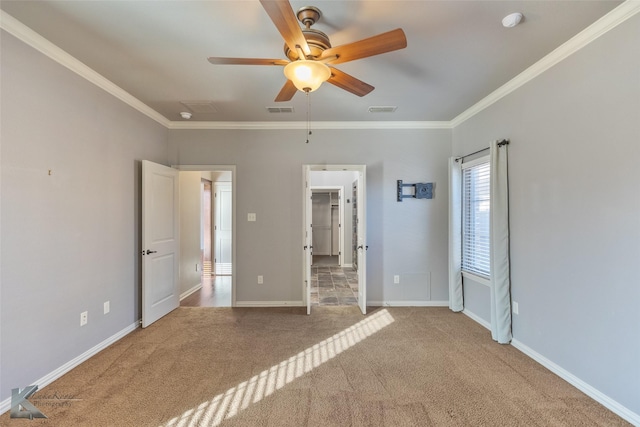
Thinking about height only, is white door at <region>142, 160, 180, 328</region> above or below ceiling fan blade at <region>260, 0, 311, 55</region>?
below

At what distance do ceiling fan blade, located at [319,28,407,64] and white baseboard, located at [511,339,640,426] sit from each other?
277 centimetres

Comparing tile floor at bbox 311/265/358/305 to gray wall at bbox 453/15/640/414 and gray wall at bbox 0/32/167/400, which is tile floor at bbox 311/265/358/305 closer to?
gray wall at bbox 453/15/640/414

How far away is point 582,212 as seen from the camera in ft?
7.55

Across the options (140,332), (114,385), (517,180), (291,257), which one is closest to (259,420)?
(114,385)

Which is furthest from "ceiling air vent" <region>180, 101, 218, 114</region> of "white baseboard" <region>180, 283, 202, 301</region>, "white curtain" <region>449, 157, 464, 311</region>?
"white curtain" <region>449, 157, 464, 311</region>

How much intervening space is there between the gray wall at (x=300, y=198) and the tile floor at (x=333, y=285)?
54 centimetres

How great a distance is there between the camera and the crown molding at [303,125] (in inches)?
170

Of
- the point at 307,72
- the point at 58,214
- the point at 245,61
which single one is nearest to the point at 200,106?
the point at 58,214

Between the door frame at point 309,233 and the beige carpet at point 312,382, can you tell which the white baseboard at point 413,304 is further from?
the beige carpet at point 312,382

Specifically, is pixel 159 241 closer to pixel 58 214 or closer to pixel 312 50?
pixel 58 214

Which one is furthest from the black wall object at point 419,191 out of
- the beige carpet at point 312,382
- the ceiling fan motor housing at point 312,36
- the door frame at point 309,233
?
the ceiling fan motor housing at point 312,36

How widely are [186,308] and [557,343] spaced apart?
434 cm

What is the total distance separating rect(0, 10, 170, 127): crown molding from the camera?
206cm

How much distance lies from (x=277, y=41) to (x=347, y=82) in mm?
680
